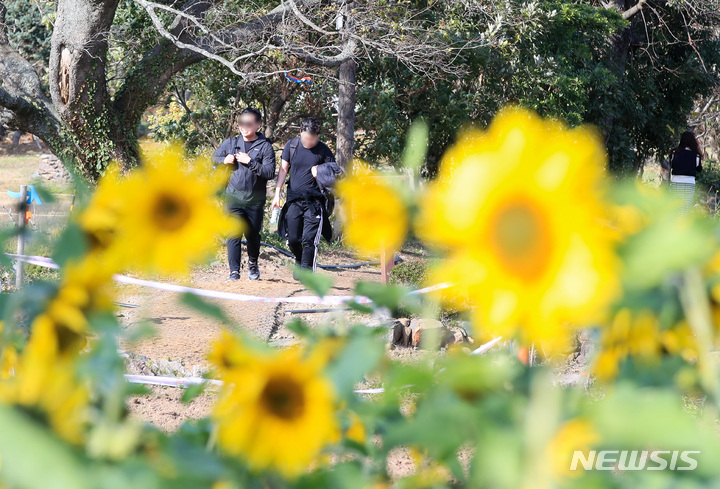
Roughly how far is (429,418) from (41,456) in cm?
26

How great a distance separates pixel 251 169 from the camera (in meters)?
5.99

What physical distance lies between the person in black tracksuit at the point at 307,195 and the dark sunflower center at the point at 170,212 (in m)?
5.50

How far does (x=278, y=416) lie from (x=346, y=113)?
8779mm

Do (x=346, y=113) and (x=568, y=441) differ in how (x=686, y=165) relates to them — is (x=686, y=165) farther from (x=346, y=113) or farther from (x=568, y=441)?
(x=568, y=441)

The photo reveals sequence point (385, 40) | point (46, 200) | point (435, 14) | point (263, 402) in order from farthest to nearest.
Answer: point (435, 14) → point (385, 40) → point (46, 200) → point (263, 402)

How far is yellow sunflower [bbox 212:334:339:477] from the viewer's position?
50cm

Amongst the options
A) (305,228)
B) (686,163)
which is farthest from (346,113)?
(686,163)

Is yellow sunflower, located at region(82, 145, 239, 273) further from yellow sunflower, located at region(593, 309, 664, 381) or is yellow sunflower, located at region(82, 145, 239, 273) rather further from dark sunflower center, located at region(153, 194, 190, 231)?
yellow sunflower, located at region(593, 309, 664, 381)

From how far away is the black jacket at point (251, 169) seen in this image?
5.98 m

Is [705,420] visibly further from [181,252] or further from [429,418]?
[181,252]

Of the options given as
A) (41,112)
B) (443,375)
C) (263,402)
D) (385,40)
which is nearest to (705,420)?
(443,375)

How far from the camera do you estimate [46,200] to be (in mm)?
648

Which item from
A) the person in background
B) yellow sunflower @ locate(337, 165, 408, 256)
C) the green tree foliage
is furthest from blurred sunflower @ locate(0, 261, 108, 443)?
the person in background

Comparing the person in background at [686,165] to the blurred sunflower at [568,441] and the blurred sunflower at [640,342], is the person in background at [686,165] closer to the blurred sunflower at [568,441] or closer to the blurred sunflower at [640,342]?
the blurred sunflower at [640,342]
